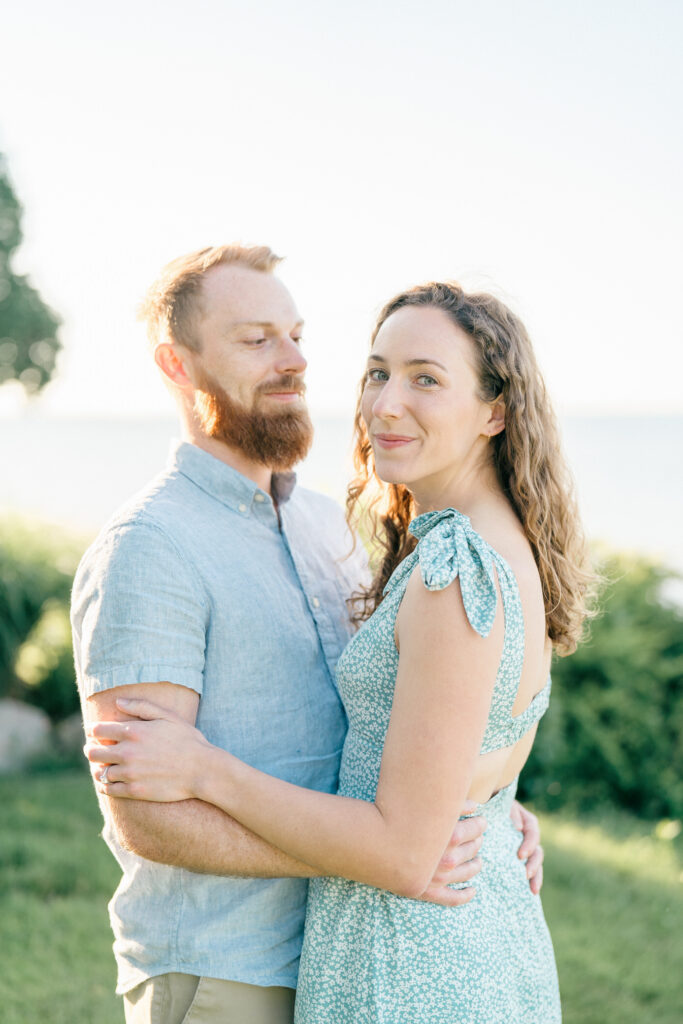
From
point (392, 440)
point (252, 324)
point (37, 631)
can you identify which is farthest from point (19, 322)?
point (392, 440)

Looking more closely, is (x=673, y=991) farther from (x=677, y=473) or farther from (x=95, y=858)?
(x=677, y=473)

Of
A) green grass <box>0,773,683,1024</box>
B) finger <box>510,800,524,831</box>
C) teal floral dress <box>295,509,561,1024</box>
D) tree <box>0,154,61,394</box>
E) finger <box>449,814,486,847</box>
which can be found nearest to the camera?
teal floral dress <box>295,509,561,1024</box>

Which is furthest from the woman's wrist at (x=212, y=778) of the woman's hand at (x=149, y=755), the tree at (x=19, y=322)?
the tree at (x=19, y=322)

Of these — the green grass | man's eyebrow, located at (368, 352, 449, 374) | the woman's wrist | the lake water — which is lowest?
the lake water

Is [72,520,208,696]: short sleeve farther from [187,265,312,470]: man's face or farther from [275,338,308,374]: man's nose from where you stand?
[275,338,308,374]: man's nose

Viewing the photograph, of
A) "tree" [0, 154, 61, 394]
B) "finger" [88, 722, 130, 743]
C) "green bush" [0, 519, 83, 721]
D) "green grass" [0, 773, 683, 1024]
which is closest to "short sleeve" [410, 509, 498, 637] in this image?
"finger" [88, 722, 130, 743]

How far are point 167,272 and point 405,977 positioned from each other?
6.37 feet

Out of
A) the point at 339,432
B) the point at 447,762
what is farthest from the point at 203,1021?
the point at 339,432

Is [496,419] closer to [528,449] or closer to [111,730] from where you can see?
[528,449]

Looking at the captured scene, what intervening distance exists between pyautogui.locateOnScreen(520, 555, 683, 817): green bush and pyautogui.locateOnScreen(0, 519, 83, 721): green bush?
3215 mm

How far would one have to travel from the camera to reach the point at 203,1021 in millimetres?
2076

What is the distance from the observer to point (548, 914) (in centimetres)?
443

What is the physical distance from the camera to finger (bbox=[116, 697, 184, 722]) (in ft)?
6.48

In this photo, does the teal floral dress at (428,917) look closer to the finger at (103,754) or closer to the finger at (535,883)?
the finger at (535,883)
